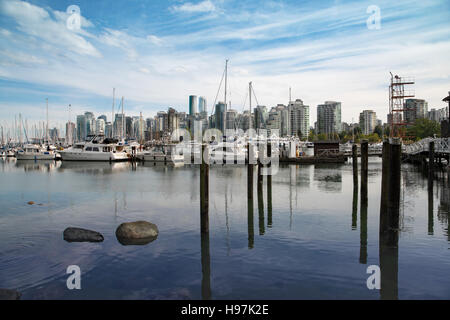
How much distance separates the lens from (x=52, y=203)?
A: 75.9ft

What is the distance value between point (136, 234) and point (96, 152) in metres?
63.6

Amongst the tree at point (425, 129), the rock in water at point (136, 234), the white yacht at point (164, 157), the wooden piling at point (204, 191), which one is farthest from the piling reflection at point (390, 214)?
the tree at point (425, 129)

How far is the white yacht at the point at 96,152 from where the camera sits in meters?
72.1

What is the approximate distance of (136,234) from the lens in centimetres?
1377

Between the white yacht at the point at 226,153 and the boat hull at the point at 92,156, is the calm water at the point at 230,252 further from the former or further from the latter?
the boat hull at the point at 92,156

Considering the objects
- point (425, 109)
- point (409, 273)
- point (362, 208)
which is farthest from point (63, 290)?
point (425, 109)

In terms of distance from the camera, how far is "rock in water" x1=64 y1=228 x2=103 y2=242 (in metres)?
13.6

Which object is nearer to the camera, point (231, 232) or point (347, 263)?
point (347, 263)

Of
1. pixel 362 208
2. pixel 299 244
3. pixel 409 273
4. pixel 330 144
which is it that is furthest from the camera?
pixel 330 144

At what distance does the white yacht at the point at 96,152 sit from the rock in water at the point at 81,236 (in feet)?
199

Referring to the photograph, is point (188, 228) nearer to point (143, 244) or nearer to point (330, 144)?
point (143, 244)
